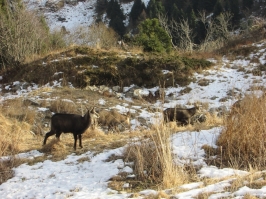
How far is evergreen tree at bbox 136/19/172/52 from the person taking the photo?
1889 cm

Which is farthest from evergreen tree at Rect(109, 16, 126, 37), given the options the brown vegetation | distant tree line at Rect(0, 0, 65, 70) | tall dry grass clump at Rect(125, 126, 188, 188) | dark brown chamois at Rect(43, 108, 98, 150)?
tall dry grass clump at Rect(125, 126, 188, 188)

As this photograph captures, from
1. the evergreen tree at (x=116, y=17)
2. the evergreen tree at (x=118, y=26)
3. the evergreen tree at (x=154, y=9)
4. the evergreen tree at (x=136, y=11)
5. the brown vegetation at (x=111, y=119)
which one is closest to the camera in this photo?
the brown vegetation at (x=111, y=119)

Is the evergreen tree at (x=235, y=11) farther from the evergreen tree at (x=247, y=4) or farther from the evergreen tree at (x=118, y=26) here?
the evergreen tree at (x=118, y=26)

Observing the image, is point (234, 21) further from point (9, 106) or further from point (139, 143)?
point (139, 143)

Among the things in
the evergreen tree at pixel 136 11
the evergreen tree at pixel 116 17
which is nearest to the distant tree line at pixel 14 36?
the evergreen tree at pixel 116 17

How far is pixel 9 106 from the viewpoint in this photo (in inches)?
426

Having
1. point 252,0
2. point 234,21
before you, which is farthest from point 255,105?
point 252,0

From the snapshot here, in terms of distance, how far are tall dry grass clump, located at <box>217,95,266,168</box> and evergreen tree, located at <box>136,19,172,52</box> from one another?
559 inches

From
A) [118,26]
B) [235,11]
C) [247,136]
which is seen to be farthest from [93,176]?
[118,26]

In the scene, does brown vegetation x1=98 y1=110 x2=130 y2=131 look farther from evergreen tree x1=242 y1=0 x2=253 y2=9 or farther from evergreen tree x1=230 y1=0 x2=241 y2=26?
evergreen tree x1=242 y1=0 x2=253 y2=9

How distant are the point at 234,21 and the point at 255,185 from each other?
164 ft

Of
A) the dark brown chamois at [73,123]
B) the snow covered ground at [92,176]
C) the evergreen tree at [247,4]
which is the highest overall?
the evergreen tree at [247,4]

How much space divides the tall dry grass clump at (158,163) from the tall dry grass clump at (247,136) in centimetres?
78

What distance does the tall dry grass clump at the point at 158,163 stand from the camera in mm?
3963
